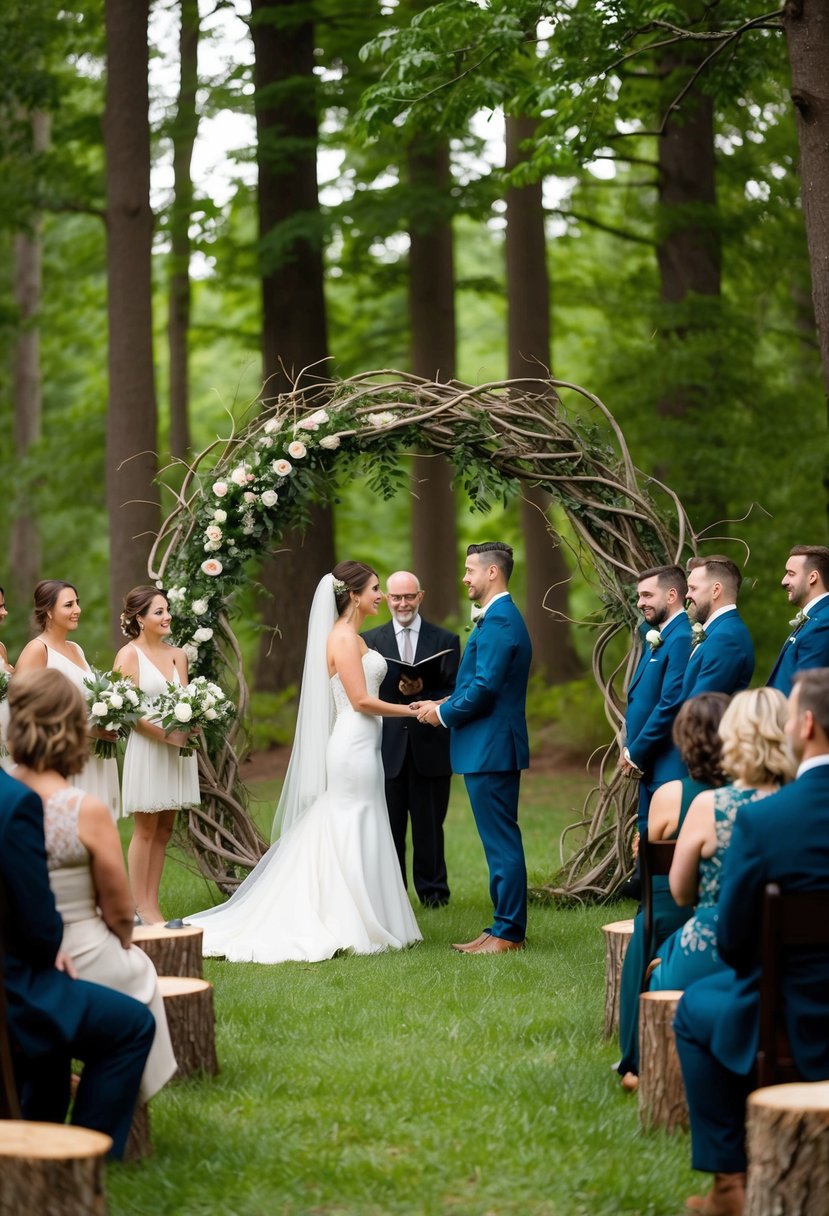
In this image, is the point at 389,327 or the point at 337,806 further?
the point at 389,327

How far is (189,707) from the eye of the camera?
8.40 m

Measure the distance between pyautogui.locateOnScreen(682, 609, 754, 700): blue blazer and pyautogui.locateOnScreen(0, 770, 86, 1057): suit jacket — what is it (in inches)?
155

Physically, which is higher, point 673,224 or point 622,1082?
point 673,224

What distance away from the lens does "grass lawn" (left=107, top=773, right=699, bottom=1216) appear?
4504 mm

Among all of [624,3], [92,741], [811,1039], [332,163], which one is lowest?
[811,1039]

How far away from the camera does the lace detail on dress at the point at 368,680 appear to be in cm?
882

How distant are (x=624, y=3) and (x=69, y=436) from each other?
14532 millimetres

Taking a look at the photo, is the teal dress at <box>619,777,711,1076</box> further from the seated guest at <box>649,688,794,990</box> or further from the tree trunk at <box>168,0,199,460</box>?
the tree trunk at <box>168,0,199,460</box>

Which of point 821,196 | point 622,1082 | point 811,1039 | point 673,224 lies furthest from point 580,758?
point 811,1039

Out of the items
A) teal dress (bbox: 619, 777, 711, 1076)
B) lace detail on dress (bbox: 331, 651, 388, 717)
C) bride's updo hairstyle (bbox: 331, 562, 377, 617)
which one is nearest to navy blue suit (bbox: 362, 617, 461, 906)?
lace detail on dress (bbox: 331, 651, 388, 717)

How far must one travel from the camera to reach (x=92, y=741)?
28.1 feet

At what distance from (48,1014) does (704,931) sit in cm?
209

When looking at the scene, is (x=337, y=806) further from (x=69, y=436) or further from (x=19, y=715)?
(x=69, y=436)

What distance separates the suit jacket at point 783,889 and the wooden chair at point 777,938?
0.16 feet
